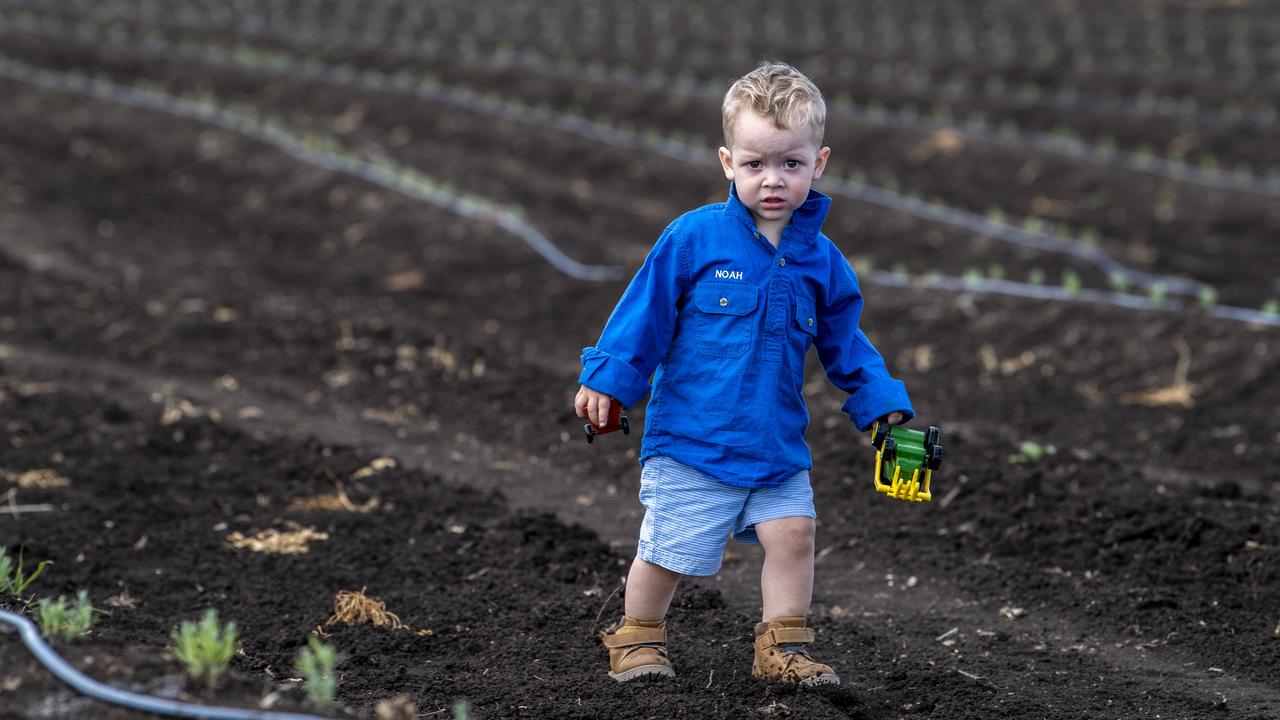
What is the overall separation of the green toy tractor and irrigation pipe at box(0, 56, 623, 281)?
6306 millimetres

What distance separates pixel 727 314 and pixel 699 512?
582 millimetres

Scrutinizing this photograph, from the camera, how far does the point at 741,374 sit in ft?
13.0

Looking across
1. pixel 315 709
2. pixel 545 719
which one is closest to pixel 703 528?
pixel 545 719

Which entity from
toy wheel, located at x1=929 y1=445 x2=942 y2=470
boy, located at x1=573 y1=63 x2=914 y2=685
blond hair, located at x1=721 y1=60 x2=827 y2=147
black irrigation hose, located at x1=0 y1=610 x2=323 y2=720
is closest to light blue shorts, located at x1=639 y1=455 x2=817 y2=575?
boy, located at x1=573 y1=63 x2=914 y2=685

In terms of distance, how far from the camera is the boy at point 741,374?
12.8 feet

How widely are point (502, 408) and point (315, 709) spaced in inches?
176

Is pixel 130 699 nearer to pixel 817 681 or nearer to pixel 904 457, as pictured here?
pixel 817 681

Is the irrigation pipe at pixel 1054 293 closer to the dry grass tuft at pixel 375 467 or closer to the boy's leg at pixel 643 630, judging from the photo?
the dry grass tuft at pixel 375 467

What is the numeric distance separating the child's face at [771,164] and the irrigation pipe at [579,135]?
5913 millimetres

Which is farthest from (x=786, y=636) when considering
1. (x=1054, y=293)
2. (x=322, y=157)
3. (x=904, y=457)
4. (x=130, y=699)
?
(x=322, y=157)

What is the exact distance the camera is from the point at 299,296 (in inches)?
390

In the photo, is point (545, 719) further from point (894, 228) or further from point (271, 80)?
point (271, 80)

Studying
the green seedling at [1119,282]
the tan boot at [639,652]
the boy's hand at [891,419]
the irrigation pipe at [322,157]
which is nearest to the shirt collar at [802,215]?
the boy's hand at [891,419]

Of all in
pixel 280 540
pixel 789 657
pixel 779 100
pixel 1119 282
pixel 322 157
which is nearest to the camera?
pixel 779 100
